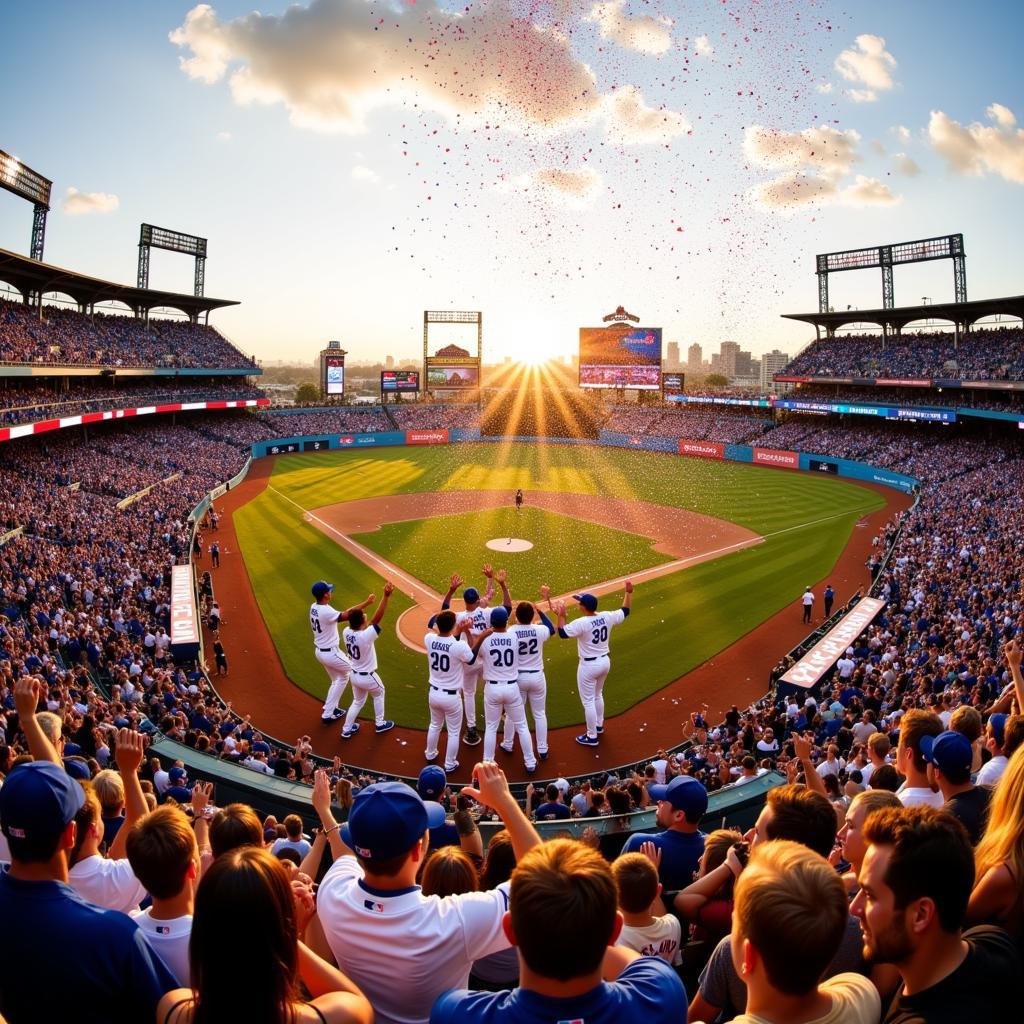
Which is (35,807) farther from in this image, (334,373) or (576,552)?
(334,373)

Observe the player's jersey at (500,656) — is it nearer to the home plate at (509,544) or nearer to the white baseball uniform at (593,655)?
the white baseball uniform at (593,655)

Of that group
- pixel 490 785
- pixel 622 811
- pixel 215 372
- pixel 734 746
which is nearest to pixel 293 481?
pixel 215 372

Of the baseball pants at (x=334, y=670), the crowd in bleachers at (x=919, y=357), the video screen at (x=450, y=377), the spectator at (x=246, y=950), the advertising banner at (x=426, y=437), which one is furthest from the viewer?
the video screen at (x=450, y=377)

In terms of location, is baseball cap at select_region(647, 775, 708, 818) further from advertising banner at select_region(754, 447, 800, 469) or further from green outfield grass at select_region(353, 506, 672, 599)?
advertising banner at select_region(754, 447, 800, 469)

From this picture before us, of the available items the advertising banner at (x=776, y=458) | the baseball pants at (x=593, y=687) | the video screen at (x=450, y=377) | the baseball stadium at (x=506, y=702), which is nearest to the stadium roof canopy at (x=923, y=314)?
the baseball stadium at (x=506, y=702)

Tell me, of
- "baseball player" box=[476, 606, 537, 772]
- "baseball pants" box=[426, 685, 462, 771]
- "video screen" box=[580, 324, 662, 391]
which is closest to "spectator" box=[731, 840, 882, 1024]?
"baseball player" box=[476, 606, 537, 772]

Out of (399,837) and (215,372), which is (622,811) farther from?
(215,372)
